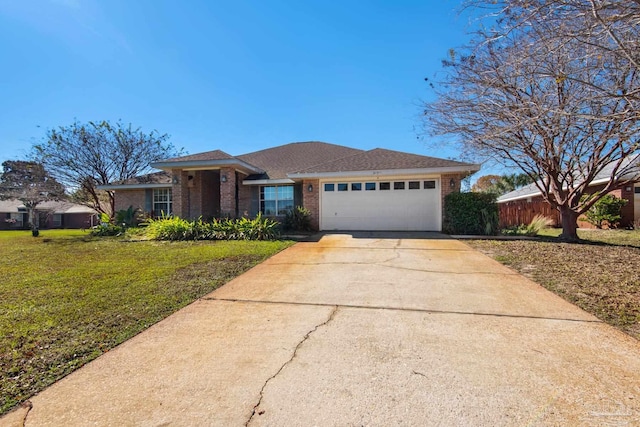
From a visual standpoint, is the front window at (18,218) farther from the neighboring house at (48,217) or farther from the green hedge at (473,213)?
the green hedge at (473,213)

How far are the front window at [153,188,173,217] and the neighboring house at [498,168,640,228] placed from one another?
16576 mm

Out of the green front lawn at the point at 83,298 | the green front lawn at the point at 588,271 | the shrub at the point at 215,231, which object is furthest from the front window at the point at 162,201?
the green front lawn at the point at 588,271

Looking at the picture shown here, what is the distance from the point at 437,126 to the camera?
28.7 feet

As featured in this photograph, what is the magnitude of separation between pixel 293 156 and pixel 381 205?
701 cm

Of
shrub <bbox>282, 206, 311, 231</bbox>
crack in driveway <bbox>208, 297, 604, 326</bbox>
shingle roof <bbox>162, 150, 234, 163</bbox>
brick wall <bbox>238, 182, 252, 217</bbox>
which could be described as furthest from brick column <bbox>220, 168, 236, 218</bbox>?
crack in driveway <bbox>208, 297, 604, 326</bbox>

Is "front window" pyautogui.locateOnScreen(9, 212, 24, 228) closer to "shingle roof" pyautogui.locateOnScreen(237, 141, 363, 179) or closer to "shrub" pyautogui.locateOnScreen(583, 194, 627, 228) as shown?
"shingle roof" pyautogui.locateOnScreen(237, 141, 363, 179)

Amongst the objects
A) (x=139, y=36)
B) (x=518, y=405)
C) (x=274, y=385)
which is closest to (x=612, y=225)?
(x=518, y=405)

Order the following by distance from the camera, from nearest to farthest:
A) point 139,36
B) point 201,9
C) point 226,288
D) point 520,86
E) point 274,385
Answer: point 274,385 < point 226,288 < point 520,86 < point 201,9 < point 139,36

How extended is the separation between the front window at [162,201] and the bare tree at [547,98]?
13886 millimetres

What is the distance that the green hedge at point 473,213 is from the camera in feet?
37.1

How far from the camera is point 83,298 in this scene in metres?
4.38

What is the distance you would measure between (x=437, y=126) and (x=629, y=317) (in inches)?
255

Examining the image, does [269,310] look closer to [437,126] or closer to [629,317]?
[629,317]

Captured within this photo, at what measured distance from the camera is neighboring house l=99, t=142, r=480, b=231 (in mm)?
12359
